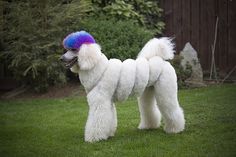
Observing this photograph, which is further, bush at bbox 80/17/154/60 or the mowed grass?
bush at bbox 80/17/154/60

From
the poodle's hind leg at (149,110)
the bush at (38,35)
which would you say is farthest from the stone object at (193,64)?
the poodle's hind leg at (149,110)

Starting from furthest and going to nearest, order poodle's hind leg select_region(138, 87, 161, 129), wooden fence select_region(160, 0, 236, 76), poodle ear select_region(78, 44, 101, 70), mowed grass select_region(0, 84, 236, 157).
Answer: wooden fence select_region(160, 0, 236, 76) < poodle's hind leg select_region(138, 87, 161, 129) < poodle ear select_region(78, 44, 101, 70) < mowed grass select_region(0, 84, 236, 157)

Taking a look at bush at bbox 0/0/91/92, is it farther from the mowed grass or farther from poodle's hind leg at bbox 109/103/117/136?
poodle's hind leg at bbox 109/103/117/136

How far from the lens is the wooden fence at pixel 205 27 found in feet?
39.5

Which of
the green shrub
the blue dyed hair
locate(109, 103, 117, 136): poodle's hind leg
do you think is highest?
the blue dyed hair

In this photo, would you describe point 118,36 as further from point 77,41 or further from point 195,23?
point 77,41

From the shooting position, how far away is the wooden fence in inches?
474

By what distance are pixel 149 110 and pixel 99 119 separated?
39.8 inches

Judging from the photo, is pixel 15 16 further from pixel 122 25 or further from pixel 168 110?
pixel 168 110

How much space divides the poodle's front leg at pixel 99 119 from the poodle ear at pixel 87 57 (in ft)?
1.41

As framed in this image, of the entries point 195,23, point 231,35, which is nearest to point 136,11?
point 195,23

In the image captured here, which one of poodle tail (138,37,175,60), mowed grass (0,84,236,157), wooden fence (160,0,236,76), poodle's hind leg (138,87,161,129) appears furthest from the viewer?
wooden fence (160,0,236,76)

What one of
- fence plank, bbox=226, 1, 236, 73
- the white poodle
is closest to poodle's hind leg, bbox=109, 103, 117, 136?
the white poodle

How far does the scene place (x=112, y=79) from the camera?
6223 mm
